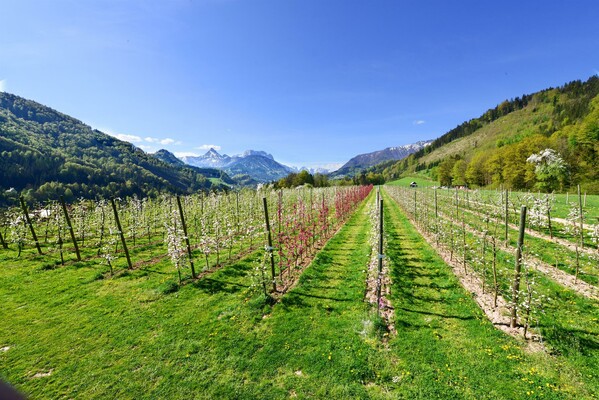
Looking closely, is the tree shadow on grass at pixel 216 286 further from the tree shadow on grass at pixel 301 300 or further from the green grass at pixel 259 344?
the tree shadow on grass at pixel 301 300

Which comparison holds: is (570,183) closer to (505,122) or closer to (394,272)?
(394,272)

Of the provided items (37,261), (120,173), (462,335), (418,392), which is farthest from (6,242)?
(120,173)

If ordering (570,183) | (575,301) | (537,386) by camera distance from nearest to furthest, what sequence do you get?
1. (537,386)
2. (575,301)
3. (570,183)

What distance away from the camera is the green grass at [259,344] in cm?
384

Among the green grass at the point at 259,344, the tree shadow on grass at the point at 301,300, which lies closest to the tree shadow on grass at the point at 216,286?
the green grass at the point at 259,344

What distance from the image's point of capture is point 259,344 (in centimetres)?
530

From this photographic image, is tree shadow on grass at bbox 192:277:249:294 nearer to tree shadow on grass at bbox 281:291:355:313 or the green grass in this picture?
the green grass

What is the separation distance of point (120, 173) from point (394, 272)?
20848 centimetres

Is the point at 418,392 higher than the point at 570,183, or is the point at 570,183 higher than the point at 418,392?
the point at 570,183

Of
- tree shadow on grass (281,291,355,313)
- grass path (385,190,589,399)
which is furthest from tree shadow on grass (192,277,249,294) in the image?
grass path (385,190,589,399)

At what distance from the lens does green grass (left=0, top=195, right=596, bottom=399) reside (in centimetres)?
384

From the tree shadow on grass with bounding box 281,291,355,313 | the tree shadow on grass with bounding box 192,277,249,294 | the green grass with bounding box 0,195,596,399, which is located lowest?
the tree shadow on grass with bounding box 192,277,249,294

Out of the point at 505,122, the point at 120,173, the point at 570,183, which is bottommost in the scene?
the point at 570,183

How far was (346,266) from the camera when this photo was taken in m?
10.6
